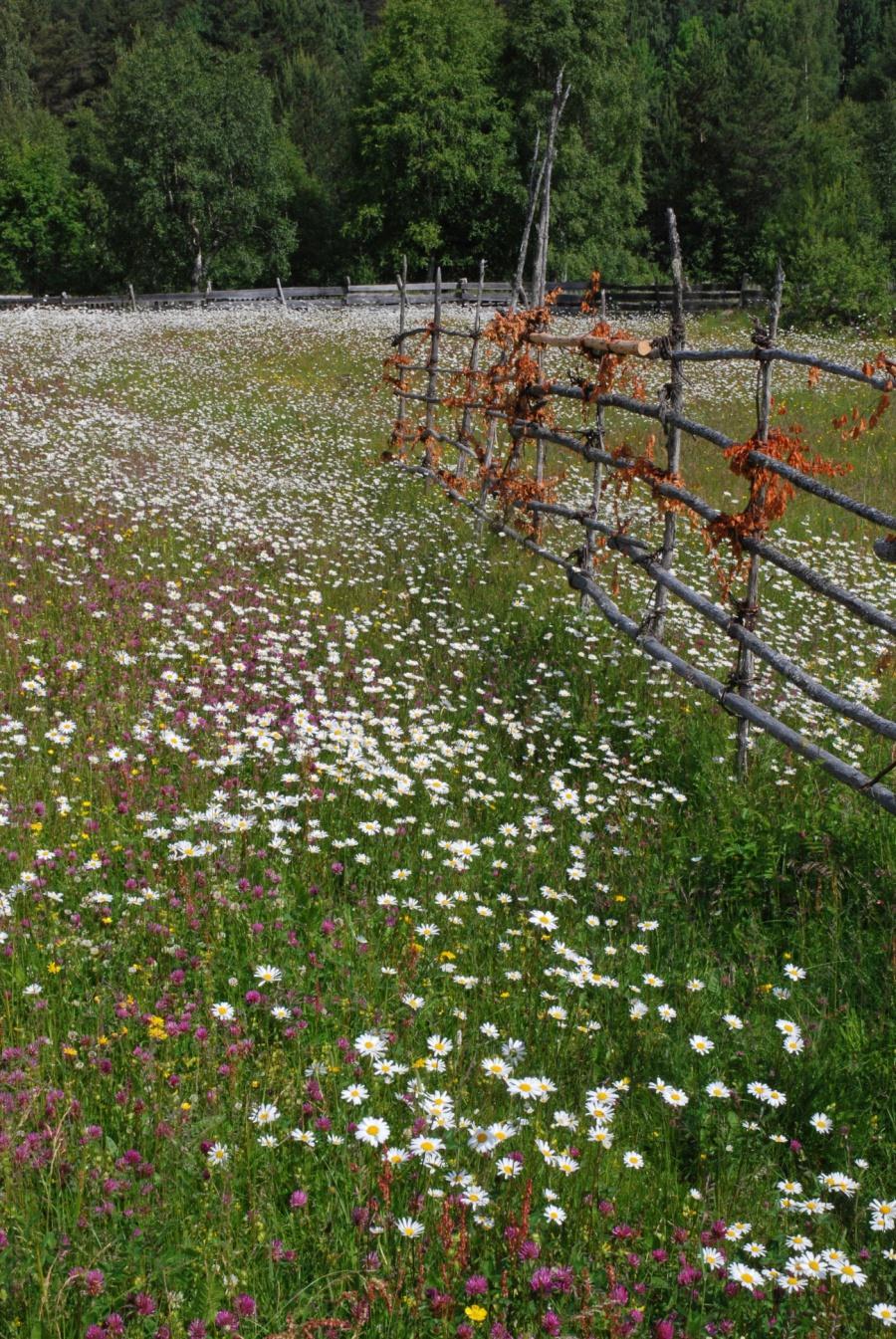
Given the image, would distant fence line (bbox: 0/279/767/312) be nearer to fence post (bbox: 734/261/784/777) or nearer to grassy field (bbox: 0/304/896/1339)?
grassy field (bbox: 0/304/896/1339)

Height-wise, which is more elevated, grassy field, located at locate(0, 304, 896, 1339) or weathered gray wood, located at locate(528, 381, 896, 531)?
weathered gray wood, located at locate(528, 381, 896, 531)

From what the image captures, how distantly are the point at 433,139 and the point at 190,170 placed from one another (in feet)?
42.3

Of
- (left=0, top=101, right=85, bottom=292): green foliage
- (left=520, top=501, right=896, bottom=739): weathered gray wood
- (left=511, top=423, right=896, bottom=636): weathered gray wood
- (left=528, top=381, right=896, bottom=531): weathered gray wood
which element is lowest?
(left=520, top=501, right=896, bottom=739): weathered gray wood

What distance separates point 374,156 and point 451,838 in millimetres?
54996

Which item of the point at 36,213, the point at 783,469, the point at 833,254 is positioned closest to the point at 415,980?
the point at 783,469

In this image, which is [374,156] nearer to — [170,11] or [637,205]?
[637,205]

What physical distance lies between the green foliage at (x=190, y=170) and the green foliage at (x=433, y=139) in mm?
6222

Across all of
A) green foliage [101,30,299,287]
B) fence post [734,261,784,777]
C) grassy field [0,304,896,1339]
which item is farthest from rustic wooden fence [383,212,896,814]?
green foliage [101,30,299,287]

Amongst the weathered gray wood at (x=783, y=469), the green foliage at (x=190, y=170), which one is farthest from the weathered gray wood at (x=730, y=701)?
the green foliage at (x=190, y=170)

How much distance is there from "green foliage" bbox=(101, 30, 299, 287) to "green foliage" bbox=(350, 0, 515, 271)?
6.22m

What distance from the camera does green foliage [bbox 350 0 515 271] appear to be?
5103 centimetres

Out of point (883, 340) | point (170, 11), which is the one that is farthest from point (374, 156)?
point (170, 11)

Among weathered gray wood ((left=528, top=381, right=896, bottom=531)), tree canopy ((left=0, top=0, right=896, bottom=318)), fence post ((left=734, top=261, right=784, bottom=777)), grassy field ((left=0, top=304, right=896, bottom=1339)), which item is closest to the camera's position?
grassy field ((left=0, top=304, right=896, bottom=1339))

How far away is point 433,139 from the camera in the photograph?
51.0m
